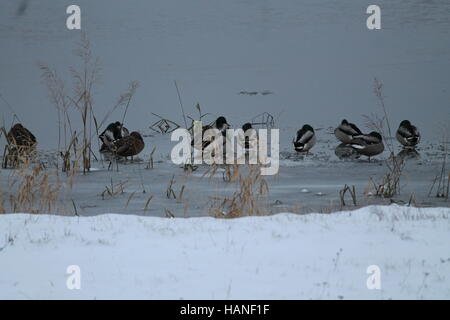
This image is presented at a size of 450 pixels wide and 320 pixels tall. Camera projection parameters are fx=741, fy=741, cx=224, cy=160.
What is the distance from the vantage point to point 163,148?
7.89 metres

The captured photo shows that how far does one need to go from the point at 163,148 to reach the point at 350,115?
9.32ft

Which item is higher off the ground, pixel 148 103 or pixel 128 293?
pixel 148 103

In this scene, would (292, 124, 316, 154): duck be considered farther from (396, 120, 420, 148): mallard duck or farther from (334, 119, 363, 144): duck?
(396, 120, 420, 148): mallard duck

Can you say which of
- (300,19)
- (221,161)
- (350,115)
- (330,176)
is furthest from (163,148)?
(300,19)

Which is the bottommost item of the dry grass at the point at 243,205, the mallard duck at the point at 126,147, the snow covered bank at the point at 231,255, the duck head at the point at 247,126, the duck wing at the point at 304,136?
the snow covered bank at the point at 231,255

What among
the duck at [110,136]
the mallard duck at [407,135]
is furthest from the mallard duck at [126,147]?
the mallard duck at [407,135]

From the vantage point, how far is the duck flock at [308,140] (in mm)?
7395

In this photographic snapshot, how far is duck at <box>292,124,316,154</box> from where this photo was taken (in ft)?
25.1

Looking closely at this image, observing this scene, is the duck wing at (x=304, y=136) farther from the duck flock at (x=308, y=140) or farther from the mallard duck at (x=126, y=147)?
the mallard duck at (x=126, y=147)

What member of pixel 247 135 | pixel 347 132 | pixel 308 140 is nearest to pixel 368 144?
pixel 347 132

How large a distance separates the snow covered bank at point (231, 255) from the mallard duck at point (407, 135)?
346cm

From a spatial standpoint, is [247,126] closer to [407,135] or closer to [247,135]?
[247,135]

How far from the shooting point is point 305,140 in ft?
25.3

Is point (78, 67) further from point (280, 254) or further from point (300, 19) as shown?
point (280, 254)
